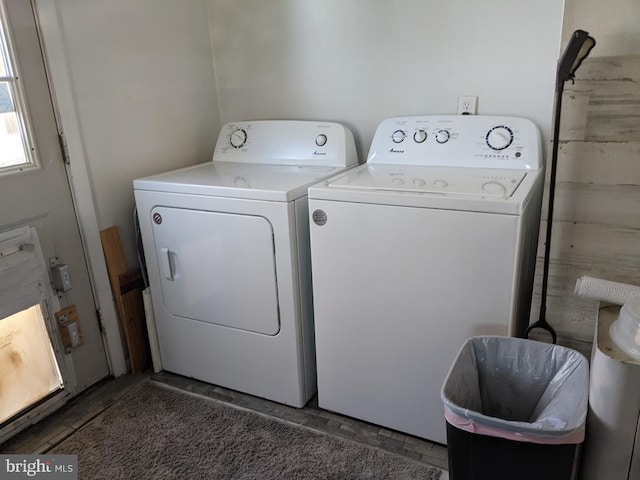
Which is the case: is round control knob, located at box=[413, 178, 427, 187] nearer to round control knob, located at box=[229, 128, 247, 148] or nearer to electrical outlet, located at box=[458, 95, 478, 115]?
electrical outlet, located at box=[458, 95, 478, 115]

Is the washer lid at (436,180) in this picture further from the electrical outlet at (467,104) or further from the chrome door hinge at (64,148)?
the chrome door hinge at (64,148)

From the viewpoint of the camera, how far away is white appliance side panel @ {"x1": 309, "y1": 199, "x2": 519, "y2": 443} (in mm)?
1427

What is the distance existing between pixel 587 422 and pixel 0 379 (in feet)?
6.31

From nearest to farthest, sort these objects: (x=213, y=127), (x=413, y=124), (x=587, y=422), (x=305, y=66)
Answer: (x=587, y=422)
(x=413, y=124)
(x=305, y=66)
(x=213, y=127)

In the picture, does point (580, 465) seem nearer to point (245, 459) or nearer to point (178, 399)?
point (245, 459)

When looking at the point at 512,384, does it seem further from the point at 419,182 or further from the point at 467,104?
the point at 467,104

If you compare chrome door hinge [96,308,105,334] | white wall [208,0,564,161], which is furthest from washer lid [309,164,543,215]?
chrome door hinge [96,308,105,334]

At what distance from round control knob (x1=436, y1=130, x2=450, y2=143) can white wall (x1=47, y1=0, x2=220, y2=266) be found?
1186mm

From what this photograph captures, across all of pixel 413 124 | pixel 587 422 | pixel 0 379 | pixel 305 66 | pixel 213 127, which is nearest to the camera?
pixel 587 422

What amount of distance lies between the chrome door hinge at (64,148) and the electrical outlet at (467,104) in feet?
5.01

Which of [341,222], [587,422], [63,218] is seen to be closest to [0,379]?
[63,218]

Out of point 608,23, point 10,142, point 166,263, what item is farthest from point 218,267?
point 608,23

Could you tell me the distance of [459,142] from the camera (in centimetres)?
187

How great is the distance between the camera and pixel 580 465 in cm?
132
